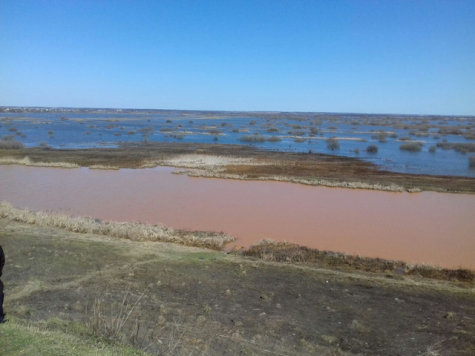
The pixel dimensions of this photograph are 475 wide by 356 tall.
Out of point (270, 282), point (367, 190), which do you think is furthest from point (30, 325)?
point (367, 190)

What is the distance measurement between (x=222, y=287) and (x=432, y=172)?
25499 mm

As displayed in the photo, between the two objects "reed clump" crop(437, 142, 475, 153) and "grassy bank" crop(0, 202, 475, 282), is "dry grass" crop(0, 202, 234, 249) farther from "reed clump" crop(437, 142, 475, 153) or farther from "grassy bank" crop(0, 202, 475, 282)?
"reed clump" crop(437, 142, 475, 153)

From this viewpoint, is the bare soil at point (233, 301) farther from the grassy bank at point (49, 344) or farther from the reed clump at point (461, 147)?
the reed clump at point (461, 147)

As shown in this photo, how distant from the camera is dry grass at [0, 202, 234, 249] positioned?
1173 centimetres

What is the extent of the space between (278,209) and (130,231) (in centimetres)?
737

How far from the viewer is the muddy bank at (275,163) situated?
78.0 feet

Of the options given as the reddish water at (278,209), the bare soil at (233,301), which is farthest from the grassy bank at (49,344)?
the reddish water at (278,209)

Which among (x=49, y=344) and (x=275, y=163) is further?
(x=275, y=163)

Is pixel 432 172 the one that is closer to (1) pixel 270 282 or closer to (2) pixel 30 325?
(1) pixel 270 282

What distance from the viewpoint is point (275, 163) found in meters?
31.1

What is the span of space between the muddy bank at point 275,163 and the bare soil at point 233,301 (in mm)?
15231

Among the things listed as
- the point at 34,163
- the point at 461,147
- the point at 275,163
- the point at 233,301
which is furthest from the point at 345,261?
the point at 461,147

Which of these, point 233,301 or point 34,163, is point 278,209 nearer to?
point 233,301

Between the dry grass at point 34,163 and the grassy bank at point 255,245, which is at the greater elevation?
the dry grass at point 34,163
